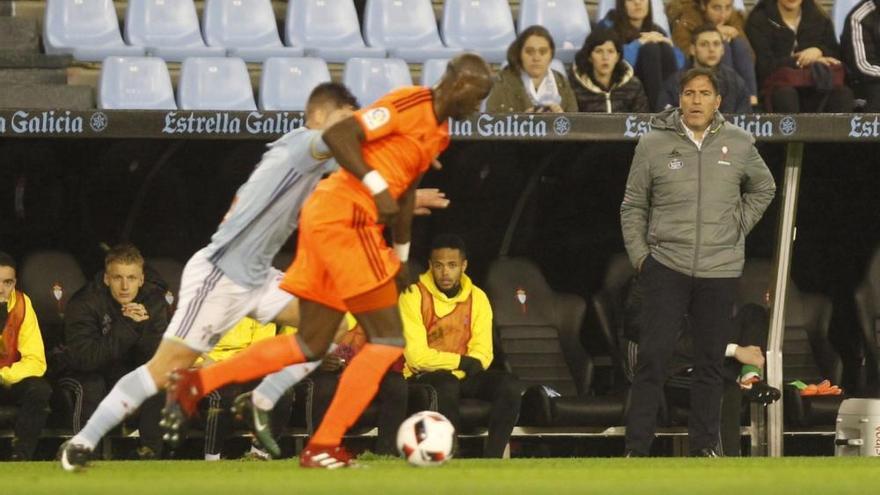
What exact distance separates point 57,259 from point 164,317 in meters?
1.30

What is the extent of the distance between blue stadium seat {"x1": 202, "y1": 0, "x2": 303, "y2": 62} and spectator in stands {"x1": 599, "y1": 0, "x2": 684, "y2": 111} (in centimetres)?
243

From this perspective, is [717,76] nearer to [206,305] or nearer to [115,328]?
[115,328]

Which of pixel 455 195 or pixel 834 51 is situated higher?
pixel 834 51

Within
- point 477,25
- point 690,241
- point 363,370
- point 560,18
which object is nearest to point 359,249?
point 363,370

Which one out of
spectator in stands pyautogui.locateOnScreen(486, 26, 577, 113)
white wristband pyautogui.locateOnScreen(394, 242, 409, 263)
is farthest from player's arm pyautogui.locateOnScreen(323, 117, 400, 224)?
spectator in stands pyautogui.locateOnScreen(486, 26, 577, 113)

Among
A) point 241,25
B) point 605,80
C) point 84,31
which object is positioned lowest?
point 605,80

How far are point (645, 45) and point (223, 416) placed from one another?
381cm

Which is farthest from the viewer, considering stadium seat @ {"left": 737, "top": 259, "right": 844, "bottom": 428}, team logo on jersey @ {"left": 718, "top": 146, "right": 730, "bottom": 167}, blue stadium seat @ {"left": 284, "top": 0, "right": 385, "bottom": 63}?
blue stadium seat @ {"left": 284, "top": 0, "right": 385, "bottom": 63}

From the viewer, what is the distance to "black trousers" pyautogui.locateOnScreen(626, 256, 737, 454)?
9227 mm

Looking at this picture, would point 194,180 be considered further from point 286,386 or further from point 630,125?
point 286,386

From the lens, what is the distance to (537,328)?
11.8m

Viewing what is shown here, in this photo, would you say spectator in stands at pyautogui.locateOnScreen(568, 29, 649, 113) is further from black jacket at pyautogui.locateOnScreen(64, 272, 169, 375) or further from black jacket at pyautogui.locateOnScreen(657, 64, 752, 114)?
black jacket at pyautogui.locateOnScreen(64, 272, 169, 375)

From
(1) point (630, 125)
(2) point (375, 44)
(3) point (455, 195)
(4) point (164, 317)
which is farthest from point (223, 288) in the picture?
(2) point (375, 44)

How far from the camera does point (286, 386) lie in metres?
7.46
